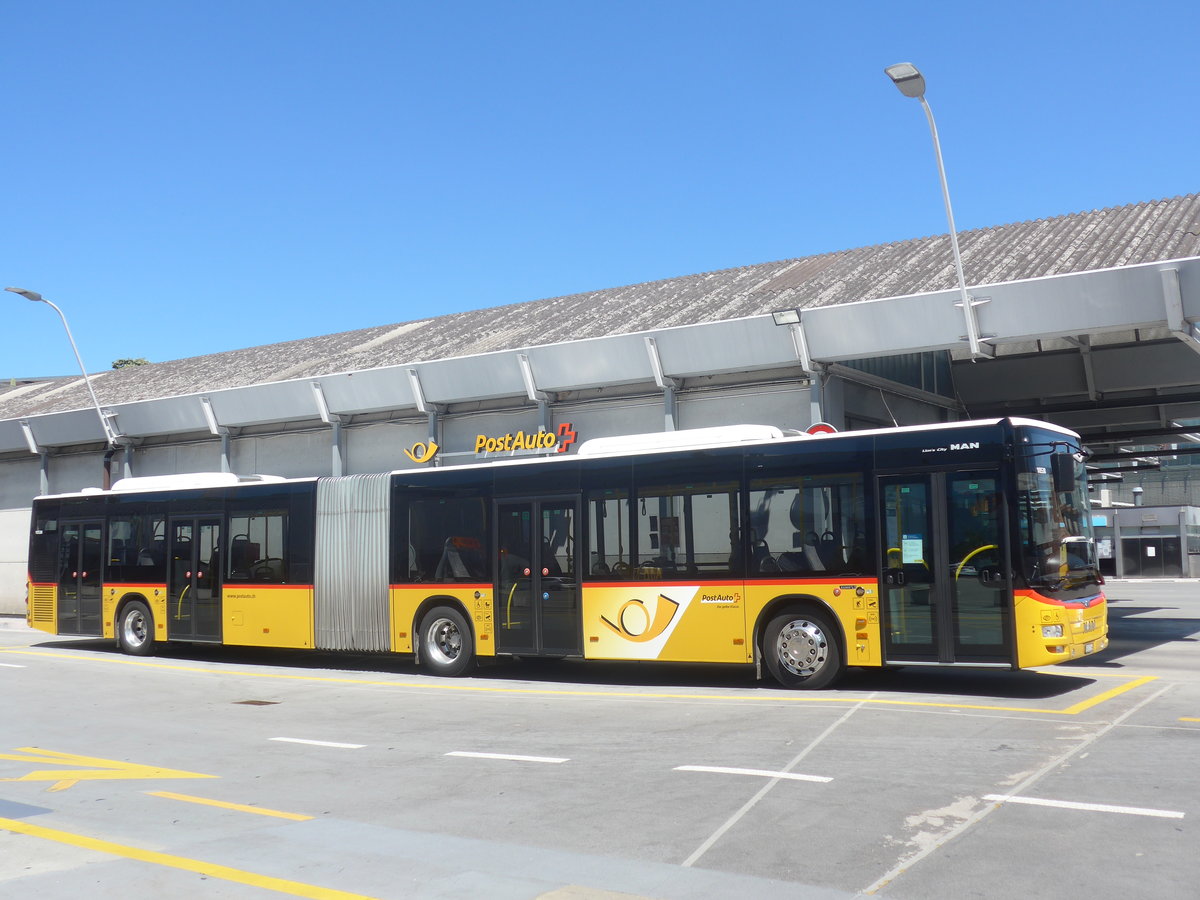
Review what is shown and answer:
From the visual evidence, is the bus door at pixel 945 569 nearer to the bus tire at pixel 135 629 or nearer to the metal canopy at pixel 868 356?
the metal canopy at pixel 868 356

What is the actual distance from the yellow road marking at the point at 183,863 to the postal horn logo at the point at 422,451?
18.0m

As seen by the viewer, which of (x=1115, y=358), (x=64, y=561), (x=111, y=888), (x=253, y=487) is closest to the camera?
(x=111, y=888)

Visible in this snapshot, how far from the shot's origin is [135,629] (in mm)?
21781

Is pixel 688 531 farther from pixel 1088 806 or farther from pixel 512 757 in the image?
pixel 1088 806

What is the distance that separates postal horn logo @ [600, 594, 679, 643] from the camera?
14797mm

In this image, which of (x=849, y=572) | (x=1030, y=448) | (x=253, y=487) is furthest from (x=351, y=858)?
(x=253, y=487)

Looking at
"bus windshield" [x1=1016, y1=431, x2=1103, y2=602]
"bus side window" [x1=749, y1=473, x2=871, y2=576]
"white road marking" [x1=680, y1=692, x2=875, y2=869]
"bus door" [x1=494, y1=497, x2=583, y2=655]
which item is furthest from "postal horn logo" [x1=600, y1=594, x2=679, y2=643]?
"bus windshield" [x1=1016, y1=431, x2=1103, y2=602]

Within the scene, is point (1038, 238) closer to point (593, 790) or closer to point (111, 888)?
point (593, 790)

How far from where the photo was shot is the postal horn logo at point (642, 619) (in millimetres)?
14797

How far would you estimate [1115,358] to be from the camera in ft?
82.2

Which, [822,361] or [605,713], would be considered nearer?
[605,713]

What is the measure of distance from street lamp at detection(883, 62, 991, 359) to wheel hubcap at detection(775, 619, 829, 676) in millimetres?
7111

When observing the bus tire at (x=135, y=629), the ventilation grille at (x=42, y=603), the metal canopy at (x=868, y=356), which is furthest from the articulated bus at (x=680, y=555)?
the metal canopy at (x=868, y=356)

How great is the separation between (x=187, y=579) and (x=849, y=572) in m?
12.6
